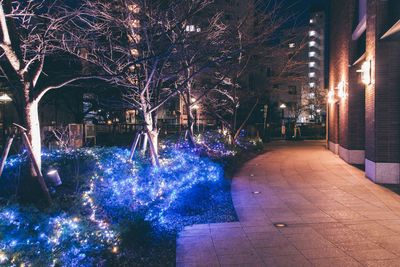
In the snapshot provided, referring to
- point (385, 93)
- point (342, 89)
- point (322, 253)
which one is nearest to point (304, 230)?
point (322, 253)

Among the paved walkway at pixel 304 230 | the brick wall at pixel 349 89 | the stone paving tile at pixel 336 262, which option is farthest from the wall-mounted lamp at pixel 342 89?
the stone paving tile at pixel 336 262

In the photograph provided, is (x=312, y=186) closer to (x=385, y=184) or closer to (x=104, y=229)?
(x=385, y=184)

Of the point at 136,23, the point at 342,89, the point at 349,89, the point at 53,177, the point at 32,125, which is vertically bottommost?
the point at 53,177

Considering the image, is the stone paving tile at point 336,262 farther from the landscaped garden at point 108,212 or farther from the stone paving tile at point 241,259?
the landscaped garden at point 108,212

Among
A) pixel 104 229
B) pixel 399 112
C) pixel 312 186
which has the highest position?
pixel 399 112

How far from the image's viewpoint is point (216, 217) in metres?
5.39

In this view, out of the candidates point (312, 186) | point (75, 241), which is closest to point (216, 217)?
point (75, 241)

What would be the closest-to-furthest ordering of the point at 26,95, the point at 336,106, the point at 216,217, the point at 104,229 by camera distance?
1. the point at 104,229
2. the point at 26,95
3. the point at 216,217
4. the point at 336,106

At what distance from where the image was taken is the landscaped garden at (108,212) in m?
2.77

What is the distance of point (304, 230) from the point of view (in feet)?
15.1

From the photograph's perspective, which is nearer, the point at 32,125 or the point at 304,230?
the point at 304,230

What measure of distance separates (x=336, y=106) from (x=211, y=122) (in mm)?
18850

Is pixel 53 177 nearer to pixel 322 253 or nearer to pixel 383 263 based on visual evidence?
pixel 322 253

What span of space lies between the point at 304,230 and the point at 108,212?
3.53m
